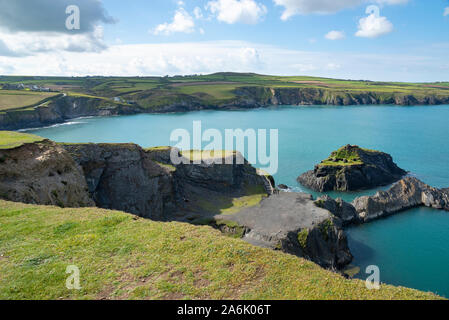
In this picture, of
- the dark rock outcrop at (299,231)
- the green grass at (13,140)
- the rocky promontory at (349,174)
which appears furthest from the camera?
the rocky promontory at (349,174)

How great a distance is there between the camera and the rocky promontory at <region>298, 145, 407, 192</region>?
72.3 meters

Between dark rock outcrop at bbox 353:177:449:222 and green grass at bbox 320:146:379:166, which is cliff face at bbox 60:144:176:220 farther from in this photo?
green grass at bbox 320:146:379:166

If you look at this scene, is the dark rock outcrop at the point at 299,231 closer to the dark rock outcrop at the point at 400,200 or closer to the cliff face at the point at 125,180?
the cliff face at the point at 125,180

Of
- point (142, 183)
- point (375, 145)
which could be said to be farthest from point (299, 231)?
point (375, 145)

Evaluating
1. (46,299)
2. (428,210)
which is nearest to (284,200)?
(428,210)

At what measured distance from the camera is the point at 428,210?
59.4m

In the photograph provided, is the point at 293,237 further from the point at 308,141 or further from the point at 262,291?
the point at 308,141

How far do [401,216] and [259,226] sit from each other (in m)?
34.3

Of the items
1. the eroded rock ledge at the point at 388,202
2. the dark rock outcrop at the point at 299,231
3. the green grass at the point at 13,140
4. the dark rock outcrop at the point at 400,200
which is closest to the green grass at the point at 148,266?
the green grass at the point at 13,140

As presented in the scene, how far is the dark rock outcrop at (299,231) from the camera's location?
37.9 meters

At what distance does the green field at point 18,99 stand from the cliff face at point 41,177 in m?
148

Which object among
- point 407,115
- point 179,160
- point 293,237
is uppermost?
point 407,115

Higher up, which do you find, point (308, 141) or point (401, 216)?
point (308, 141)

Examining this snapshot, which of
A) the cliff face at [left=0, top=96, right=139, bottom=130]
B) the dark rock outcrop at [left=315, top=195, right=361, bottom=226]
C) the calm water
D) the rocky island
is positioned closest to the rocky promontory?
the calm water
